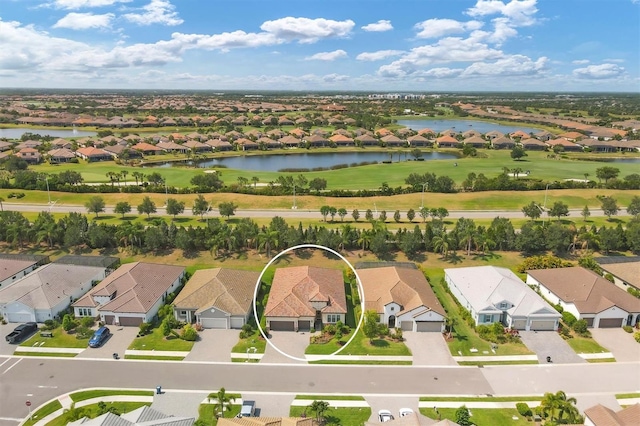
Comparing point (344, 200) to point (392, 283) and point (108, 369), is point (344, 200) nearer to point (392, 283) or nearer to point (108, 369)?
point (392, 283)

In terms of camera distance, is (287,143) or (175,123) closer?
(287,143)

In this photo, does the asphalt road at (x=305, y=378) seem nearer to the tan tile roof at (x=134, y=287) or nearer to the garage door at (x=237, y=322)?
the garage door at (x=237, y=322)

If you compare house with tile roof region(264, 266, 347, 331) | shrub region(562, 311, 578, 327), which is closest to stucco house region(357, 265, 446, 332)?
house with tile roof region(264, 266, 347, 331)

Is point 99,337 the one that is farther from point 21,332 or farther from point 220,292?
point 220,292

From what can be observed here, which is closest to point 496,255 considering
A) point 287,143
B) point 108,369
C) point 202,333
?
point 202,333

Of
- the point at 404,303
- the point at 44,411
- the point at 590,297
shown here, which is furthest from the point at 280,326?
the point at 590,297

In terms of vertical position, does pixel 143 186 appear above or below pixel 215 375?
above
